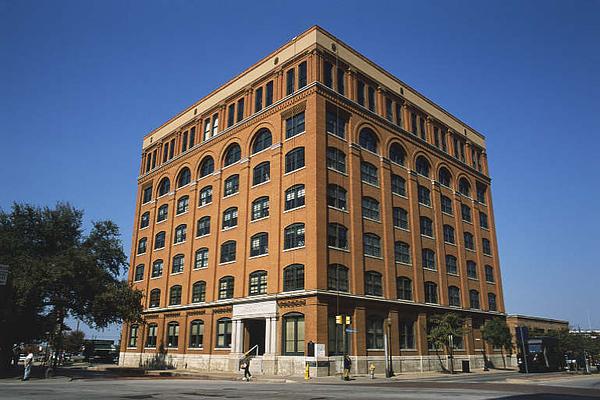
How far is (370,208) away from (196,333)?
2045 centimetres

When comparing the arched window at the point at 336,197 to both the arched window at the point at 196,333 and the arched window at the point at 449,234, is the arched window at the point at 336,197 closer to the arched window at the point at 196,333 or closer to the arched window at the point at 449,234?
the arched window at the point at 449,234

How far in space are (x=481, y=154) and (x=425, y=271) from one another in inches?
970

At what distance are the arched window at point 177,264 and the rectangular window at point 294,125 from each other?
746 inches

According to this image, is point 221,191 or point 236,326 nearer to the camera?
point 236,326

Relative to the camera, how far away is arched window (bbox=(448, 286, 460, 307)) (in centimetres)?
4950

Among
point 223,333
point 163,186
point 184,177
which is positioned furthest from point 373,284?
point 163,186

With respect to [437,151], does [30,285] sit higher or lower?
lower

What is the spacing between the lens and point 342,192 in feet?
132

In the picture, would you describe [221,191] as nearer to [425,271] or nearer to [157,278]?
[157,278]

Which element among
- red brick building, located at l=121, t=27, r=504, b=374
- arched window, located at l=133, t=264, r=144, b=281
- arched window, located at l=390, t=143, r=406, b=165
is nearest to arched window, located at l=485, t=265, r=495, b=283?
red brick building, located at l=121, t=27, r=504, b=374

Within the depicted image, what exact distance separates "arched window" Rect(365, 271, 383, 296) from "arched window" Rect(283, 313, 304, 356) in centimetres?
672

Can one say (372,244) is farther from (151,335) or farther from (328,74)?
(151,335)

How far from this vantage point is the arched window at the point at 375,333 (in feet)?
126

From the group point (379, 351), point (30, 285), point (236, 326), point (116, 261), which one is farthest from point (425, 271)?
point (30, 285)
